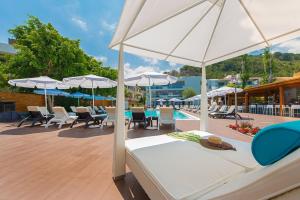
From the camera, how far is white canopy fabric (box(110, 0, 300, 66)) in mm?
2982

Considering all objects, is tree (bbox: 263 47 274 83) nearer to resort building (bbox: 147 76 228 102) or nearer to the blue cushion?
resort building (bbox: 147 76 228 102)

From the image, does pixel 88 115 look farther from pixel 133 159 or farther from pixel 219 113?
pixel 219 113

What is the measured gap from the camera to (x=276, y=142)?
1.08 metres

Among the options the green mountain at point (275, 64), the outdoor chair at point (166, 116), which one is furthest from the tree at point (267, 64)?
the outdoor chair at point (166, 116)

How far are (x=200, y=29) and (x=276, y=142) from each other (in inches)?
157

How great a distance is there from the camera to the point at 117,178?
302 centimetres

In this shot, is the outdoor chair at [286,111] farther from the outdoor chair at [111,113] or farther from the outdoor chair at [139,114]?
the outdoor chair at [111,113]

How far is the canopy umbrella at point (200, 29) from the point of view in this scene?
3016 mm

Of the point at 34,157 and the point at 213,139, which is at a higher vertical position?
the point at 213,139

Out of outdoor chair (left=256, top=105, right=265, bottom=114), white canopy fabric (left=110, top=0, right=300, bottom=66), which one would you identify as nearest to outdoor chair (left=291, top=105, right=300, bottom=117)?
outdoor chair (left=256, top=105, right=265, bottom=114)

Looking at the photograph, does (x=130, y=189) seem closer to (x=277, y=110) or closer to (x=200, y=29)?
(x=200, y=29)

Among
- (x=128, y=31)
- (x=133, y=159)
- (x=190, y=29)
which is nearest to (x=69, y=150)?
(x=133, y=159)

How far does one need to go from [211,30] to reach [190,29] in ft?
2.22

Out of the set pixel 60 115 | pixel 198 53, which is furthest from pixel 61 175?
pixel 60 115
